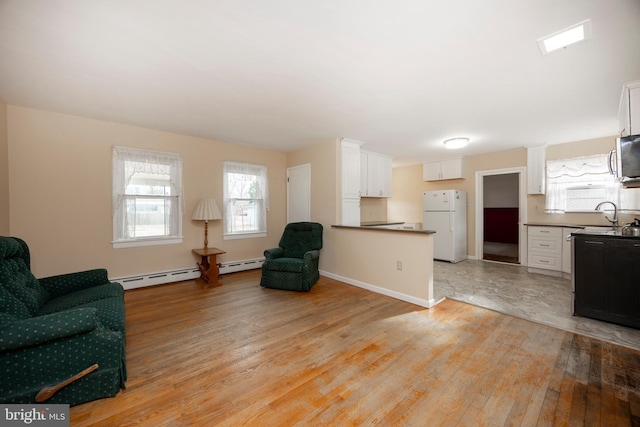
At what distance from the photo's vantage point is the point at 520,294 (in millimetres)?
3477

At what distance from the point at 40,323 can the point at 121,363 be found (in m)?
0.54

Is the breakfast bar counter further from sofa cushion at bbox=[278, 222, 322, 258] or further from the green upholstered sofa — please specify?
the green upholstered sofa

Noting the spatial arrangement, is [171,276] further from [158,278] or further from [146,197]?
[146,197]

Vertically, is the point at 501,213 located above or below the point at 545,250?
above

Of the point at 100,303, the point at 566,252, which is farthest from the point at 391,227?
the point at 100,303

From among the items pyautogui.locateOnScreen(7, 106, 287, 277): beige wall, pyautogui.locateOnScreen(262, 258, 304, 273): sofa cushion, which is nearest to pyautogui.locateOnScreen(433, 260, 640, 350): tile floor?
pyautogui.locateOnScreen(262, 258, 304, 273): sofa cushion

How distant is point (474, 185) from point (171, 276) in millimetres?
6416

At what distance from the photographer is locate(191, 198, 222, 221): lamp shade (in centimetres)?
405

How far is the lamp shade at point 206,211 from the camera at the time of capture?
4047mm

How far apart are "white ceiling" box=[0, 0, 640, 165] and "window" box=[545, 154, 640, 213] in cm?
110

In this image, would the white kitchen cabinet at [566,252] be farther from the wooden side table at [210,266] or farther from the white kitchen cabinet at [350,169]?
the wooden side table at [210,266]

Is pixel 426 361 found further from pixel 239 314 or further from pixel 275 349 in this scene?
pixel 239 314

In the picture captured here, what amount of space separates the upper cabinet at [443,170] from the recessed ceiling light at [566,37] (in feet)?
13.4

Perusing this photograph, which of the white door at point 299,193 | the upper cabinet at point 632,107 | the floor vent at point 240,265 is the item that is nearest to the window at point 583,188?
the upper cabinet at point 632,107
